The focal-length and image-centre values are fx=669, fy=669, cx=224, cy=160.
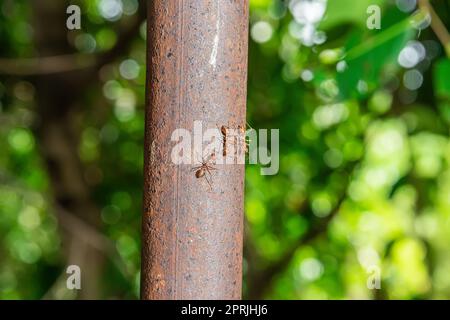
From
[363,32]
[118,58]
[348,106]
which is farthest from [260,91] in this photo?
[363,32]

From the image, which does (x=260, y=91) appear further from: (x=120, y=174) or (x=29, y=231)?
(x=29, y=231)

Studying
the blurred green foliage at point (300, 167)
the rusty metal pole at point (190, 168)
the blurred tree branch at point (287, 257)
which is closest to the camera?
the rusty metal pole at point (190, 168)

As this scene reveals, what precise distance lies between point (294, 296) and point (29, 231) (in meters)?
1.61

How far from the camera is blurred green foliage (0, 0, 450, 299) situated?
190 centimetres

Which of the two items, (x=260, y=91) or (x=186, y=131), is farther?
(x=260, y=91)

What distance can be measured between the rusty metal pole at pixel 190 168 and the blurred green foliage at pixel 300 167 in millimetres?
1056

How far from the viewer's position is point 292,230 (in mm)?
2336

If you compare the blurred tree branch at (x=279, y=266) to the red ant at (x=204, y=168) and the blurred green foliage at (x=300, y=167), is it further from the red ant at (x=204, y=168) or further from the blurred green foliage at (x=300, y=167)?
the red ant at (x=204, y=168)

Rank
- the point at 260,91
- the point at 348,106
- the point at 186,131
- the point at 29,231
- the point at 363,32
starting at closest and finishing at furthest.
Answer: the point at 186,131 < the point at 363,32 < the point at 348,106 < the point at 260,91 < the point at 29,231

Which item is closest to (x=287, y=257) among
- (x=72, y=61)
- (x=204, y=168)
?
(x=72, y=61)

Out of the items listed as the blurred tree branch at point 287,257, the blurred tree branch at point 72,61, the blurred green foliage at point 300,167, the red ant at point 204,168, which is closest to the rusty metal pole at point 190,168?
the red ant at point 204,168

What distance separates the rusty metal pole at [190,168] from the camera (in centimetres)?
51

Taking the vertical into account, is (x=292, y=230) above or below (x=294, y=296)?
above

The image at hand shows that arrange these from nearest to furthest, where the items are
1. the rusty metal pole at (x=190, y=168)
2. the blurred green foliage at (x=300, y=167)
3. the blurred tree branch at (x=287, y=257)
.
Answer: the rusty metal pole at (x=190, y=168), the blurred green foliage at (x=300, y=167), the blurred tree branch at (x=287, y=257)
